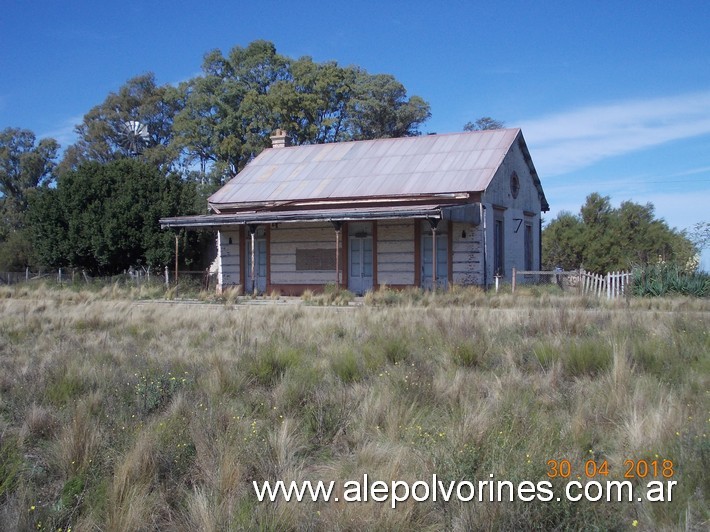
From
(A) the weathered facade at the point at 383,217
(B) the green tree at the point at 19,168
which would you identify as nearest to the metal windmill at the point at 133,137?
(B) the green tree at the point at 19,168

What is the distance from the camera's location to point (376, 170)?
26.0m

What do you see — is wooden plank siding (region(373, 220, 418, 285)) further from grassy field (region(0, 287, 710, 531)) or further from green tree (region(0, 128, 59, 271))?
green tree (region(0, 128, 59, 271))

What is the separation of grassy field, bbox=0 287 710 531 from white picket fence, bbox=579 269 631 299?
9.12 metres

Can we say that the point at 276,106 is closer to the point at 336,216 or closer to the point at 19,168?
the point at 336,216

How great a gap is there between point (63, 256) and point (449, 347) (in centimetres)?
2859

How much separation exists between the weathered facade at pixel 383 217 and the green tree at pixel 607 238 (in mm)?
6021

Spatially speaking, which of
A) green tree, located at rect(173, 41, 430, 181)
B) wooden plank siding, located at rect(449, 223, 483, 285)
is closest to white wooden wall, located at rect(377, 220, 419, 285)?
wooden plank siding, located at rect(449, 223, 483, 285)

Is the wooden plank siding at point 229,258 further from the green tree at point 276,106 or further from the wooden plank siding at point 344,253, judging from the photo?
the green tree at point 276,106

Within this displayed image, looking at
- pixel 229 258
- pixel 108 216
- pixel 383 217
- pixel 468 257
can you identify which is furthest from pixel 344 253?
pixel 108 216

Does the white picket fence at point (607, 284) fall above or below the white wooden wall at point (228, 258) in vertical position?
below

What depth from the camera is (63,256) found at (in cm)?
3309

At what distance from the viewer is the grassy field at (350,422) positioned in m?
4.22

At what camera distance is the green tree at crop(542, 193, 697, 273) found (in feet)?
109

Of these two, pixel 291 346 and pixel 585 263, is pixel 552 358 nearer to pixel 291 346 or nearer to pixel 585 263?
pixel 291 346
